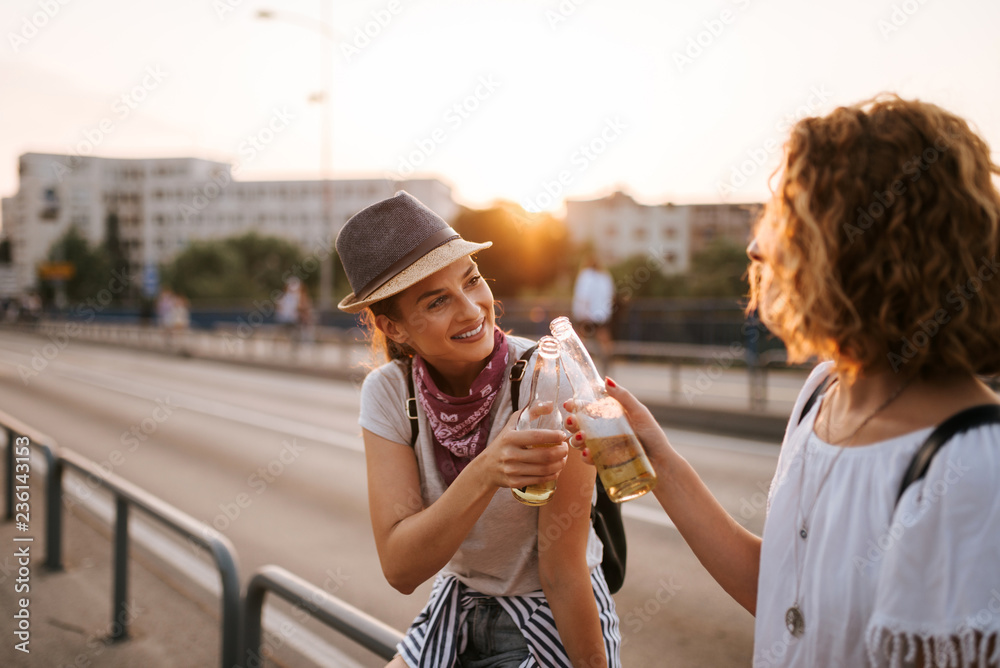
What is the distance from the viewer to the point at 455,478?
1.91m

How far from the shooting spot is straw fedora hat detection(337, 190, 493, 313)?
197cm

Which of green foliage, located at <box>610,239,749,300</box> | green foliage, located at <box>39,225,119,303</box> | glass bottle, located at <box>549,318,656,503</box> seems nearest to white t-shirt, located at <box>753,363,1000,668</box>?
glass bottle, located at <box>549,318,656,503</box>

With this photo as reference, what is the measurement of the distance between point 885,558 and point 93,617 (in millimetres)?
4229

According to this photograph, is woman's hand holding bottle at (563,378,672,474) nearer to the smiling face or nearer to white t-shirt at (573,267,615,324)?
the smiling face

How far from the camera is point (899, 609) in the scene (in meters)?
1.17

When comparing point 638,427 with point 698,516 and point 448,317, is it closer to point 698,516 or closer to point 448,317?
point 698,516

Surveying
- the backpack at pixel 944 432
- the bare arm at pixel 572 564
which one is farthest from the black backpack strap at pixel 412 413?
the backpack at pixel 944 432

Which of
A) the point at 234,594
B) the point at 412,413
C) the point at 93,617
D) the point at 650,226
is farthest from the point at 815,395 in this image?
the point at 650,226

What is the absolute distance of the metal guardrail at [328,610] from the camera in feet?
6.84

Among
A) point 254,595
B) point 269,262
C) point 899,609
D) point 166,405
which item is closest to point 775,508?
point 899,609

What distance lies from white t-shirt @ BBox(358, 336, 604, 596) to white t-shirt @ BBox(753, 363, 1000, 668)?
58 cm

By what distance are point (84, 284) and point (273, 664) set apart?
81.0m

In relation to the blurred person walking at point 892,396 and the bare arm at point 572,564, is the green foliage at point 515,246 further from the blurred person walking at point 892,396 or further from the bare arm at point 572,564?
the blurred person walking at point 892,396

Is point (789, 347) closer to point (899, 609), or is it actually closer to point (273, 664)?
point (899, 609)
